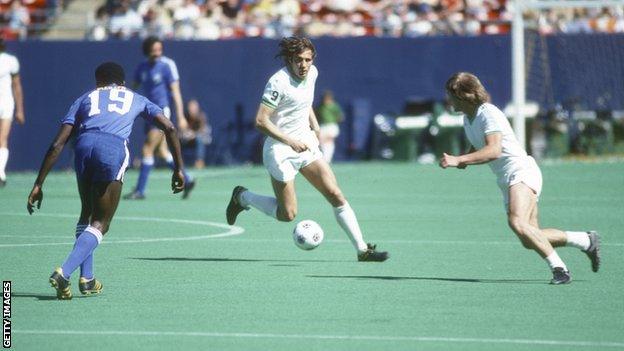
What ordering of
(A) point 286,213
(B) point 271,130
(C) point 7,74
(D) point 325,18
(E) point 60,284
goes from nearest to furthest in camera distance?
(E) point 60,284, (B) point 271,130, (A) point 286,213, (C) point 7,74, (D) point 325,18

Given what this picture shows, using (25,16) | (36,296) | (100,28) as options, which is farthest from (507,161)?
(25,16)

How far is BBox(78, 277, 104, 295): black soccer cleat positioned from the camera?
11281mm

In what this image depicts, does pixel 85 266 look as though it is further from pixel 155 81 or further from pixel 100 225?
pixel 155 81

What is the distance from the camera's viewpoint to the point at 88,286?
11.3 m

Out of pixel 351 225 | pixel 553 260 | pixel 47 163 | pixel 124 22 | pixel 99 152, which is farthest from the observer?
pixel 124 22

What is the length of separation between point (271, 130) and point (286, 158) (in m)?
0.36

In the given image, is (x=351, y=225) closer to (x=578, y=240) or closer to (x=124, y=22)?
(x=578, y=240)

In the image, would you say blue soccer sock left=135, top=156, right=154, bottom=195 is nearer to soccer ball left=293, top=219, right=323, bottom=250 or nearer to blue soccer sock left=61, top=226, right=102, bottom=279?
soccer ball left=293, top=219, right=323, bottom=250

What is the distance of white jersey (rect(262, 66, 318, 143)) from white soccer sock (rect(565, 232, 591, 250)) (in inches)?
111

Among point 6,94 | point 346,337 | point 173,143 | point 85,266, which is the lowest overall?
point 346,337

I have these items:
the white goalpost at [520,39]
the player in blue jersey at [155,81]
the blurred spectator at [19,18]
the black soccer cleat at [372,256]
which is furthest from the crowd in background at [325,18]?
the black soccer cleat at [372,256]

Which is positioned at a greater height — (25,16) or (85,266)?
(25,16)

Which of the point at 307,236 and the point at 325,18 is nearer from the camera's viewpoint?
the point at 307,236

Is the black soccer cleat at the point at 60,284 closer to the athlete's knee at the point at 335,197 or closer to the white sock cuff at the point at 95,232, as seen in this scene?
the white sock cuff at the point at 95,232
